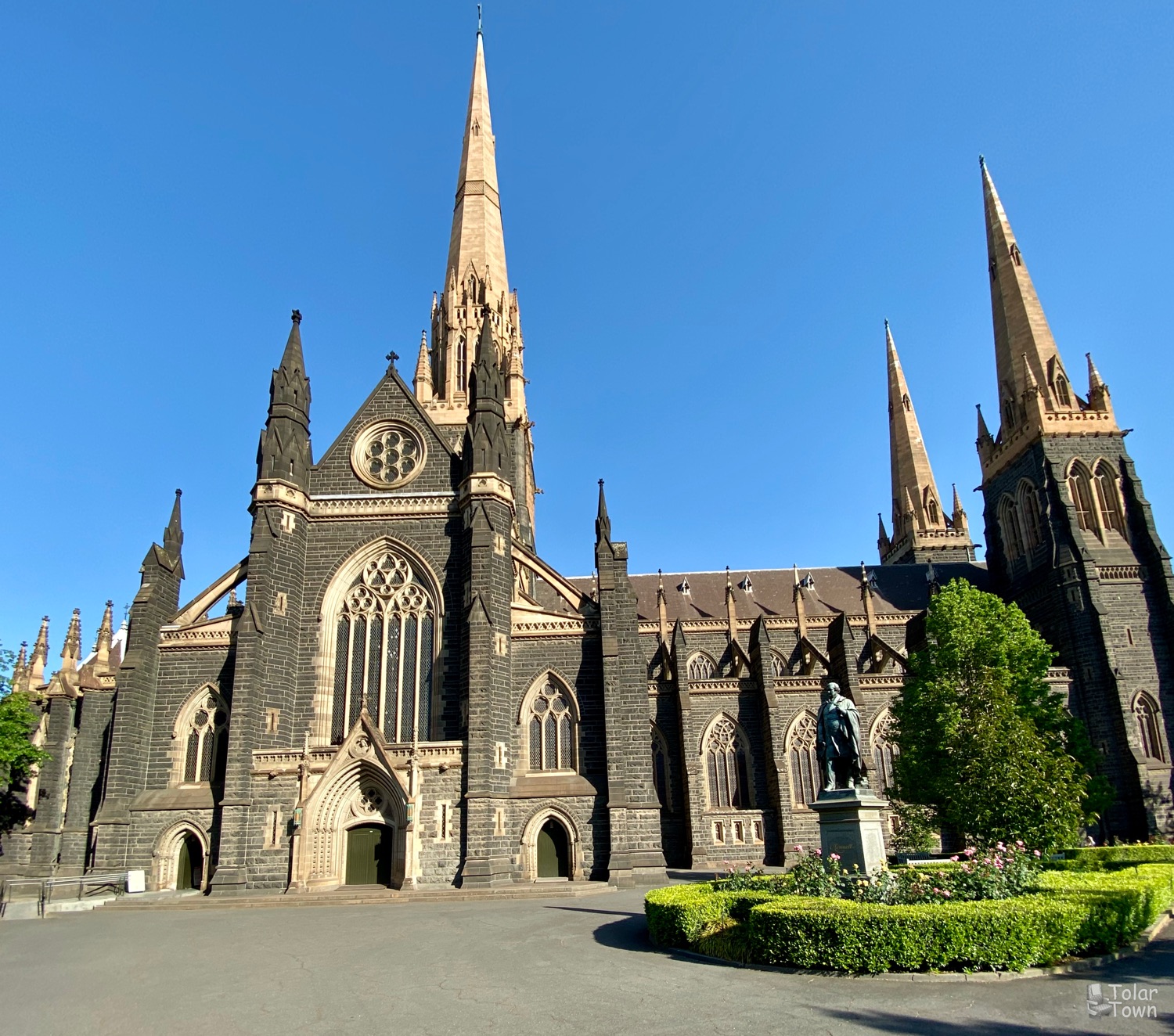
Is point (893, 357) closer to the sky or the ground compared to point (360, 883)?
closer to the sky

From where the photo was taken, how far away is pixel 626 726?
26531 mm

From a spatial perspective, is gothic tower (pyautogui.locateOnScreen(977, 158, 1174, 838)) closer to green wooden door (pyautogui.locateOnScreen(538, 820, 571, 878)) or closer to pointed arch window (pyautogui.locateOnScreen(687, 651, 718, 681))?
pointed arch window (pyautogui.locateOnScreen(687, 651, 718, 681))

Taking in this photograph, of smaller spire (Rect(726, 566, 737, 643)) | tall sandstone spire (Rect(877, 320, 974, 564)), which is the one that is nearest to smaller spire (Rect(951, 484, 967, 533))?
tall sandstone spire (Rect(877, 320, 974, 564))

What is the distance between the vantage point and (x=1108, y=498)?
40.1m

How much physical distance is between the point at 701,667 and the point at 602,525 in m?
15.8

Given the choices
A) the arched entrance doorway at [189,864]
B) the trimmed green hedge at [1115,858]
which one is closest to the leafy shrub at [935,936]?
the trimmed green hedge at [1115,858]

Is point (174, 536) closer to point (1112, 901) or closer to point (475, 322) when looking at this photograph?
point (475, 322)

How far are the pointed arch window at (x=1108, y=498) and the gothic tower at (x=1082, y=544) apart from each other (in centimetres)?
5

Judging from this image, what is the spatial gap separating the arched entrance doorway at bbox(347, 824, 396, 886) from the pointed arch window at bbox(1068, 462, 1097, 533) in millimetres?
34807

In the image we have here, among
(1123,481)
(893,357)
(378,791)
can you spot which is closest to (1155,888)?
(378,791)

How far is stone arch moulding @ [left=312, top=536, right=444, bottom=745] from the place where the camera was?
2705cm

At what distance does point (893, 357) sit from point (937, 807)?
45.0 m

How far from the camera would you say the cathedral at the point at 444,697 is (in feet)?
81.1

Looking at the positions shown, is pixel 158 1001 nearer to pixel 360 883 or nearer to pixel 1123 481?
pixel 360 883
